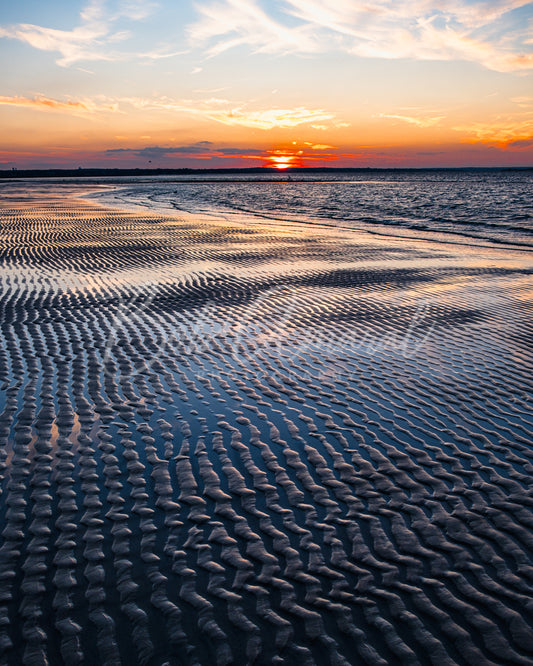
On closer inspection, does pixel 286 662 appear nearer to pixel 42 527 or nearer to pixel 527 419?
pixel 42 527

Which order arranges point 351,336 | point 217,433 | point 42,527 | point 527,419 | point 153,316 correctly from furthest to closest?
point 153,316, point 351,336, point 527,419, point 217,433, point 42,527

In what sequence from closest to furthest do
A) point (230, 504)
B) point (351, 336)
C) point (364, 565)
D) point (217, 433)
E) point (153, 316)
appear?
point (364, 565) < point (230, 504) < point (217, 433) < point (351, 336) < point (153, 316)

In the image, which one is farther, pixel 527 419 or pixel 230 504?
pixel 527 419

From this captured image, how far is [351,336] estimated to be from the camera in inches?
400

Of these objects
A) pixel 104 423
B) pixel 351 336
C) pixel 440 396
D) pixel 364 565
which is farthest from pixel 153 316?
pixel 364 565

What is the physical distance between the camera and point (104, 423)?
6.59m

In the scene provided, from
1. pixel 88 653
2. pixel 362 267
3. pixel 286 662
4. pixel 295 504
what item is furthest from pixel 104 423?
pixel 362 267

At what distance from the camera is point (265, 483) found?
17.5 ft

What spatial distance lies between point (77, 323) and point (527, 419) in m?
8.27

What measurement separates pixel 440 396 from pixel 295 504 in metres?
3.32

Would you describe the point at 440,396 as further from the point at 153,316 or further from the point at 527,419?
the point at 153,316

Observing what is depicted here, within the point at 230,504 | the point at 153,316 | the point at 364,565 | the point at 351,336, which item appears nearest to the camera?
the point at 364,565

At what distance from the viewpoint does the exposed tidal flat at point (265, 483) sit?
3.61 metres

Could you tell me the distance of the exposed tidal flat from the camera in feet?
11.8
